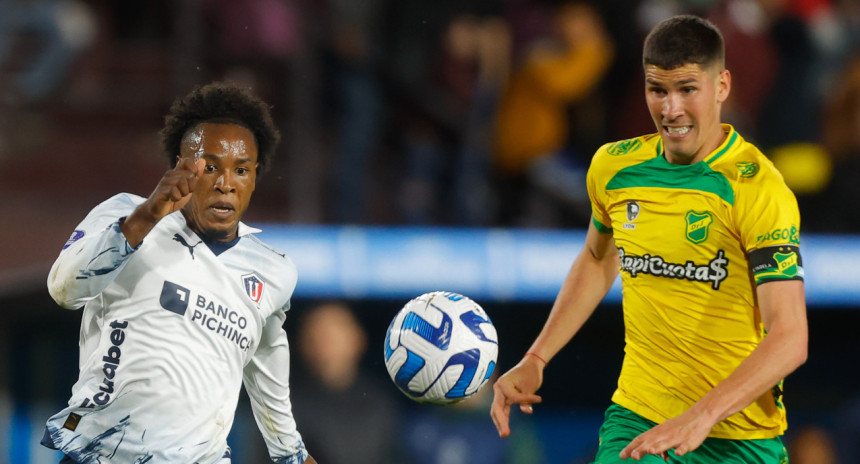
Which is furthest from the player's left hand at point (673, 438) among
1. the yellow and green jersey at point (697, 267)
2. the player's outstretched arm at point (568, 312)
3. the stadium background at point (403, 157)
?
the stadium background at point (403, 157)

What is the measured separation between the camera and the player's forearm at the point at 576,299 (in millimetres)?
4508

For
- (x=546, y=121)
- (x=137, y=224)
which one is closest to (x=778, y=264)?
(x=137, y=224)

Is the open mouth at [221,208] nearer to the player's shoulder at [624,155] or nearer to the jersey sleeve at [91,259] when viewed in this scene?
the jersey sleeve at [91,259]

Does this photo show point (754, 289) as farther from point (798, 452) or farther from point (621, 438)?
point (798, 452)

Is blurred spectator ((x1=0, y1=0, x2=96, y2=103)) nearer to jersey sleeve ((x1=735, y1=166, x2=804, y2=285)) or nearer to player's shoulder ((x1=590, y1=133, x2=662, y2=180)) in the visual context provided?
player's shoulder ((x1=590, y1=133, x2=662, y2=180))

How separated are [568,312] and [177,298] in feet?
5.23

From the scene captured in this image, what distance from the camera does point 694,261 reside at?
4.09 metres

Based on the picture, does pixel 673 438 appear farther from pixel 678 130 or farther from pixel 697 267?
pixel 678 130

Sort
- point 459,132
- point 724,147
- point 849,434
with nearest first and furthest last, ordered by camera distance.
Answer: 1. point 724,147
2. point 849,434
3. point 459,132

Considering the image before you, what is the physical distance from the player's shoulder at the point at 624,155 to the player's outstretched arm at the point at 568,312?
0.86ft

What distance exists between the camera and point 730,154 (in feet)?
13.5

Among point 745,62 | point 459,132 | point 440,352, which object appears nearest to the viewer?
point 440,352

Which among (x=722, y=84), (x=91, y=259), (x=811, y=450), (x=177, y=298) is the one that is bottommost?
(x=811, y=450)

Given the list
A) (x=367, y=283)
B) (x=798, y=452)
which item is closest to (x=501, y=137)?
(x=367, y=283)
